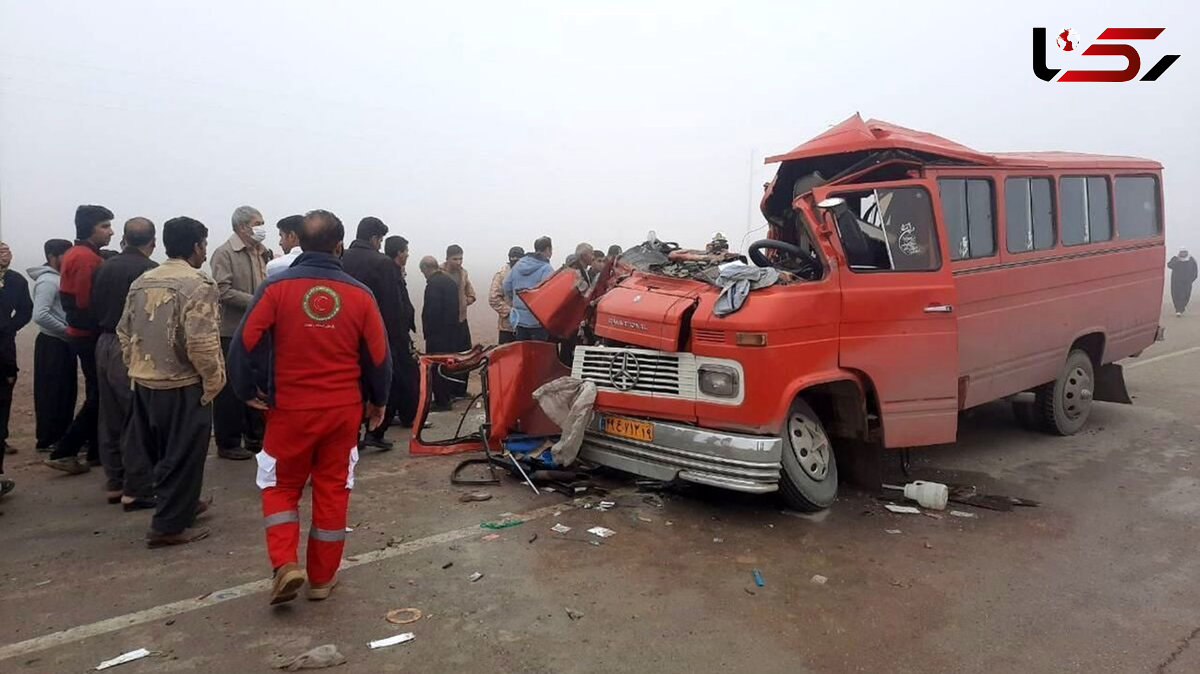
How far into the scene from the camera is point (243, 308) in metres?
6.50

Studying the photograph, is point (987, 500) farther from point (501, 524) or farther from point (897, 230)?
point (501, 524)

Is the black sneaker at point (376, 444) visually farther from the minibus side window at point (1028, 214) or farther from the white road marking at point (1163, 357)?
the white road marking at point (1163, 357)

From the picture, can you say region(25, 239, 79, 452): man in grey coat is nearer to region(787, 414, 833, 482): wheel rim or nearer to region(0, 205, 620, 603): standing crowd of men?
region(0, 205, 620, 603): standing crowd of men

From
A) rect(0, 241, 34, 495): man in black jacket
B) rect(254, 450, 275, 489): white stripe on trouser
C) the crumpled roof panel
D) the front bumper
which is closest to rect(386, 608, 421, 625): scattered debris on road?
rect(254, 450, 275, 489): white stripe on trouser

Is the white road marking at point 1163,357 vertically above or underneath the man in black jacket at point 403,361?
underneath

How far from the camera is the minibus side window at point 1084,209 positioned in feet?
22.8

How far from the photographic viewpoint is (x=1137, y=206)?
7879 millimetres

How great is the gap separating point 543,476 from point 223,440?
298cm

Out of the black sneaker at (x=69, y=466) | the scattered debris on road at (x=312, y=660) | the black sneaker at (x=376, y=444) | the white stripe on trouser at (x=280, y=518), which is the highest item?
the white stripe on trouser at (x=280, y=518)

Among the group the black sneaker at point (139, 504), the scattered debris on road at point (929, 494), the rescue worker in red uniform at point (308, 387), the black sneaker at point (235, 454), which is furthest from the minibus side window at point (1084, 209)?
the black sneaker at point (139, 504)

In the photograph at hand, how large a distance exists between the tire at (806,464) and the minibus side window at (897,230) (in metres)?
1.15

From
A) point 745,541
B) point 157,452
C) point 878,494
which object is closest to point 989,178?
point 878,494

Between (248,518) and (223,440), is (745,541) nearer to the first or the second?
(248,518)

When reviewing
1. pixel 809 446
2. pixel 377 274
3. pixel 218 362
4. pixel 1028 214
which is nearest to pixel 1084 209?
pixel 1028 214
